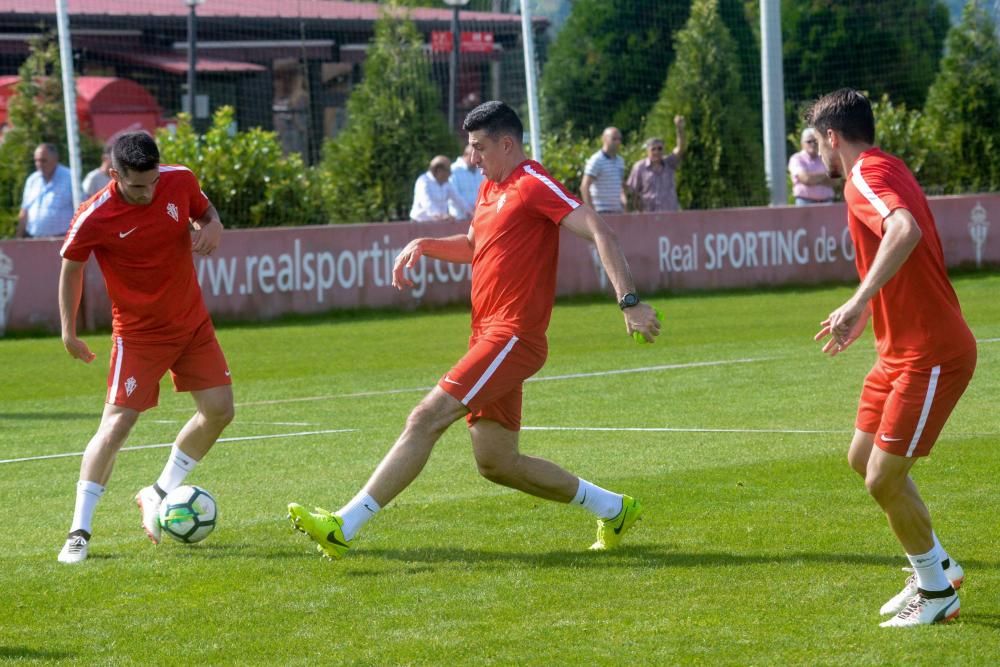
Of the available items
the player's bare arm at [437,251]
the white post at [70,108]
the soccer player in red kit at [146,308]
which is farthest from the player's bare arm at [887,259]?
the white post at [70,108]

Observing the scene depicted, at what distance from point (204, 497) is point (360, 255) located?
44.0ft

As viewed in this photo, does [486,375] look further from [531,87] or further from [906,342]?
[531,87]

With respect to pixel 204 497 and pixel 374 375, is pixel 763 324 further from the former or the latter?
pixel 204 497

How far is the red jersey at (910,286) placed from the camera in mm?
5719

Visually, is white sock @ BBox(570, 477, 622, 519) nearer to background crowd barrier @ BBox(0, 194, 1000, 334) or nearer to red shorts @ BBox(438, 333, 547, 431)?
red shorts @ BBox(438, 333, 547, 431)

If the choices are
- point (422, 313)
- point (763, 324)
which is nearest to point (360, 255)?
point (422, 313)

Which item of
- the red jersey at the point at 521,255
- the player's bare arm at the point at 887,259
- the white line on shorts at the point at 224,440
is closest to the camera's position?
the player's bare arm at the point at 887,259

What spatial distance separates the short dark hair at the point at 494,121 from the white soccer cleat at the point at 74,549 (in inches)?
101

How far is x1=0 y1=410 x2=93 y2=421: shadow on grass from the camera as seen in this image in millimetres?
12594

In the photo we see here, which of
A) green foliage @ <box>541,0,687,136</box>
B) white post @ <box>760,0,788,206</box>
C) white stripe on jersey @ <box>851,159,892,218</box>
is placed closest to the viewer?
white stripe on jersey @ <box>851,159,892,218</box>

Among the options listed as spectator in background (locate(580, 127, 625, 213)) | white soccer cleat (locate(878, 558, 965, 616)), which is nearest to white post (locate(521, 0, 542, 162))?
spectator in background (locate(580, 127, 625, 213))

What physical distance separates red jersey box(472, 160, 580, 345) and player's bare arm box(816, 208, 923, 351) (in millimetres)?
1759

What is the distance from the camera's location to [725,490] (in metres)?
8.66

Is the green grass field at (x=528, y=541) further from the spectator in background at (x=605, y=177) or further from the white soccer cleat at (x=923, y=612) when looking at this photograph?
the spectator in background at (x=605, y=177)
